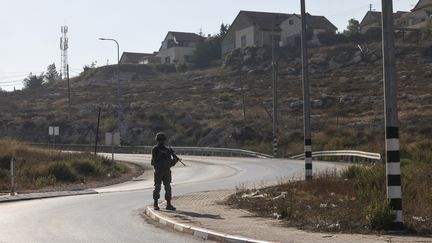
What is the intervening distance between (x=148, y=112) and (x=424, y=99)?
31144 mm

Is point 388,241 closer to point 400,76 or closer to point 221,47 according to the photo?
point 400,76

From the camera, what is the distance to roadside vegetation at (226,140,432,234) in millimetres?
11086

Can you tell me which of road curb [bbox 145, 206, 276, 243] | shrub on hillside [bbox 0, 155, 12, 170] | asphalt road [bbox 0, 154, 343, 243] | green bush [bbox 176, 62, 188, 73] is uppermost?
green bush [bbox 176, 62, 188, 73]

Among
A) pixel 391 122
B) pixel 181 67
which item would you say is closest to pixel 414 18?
pixel 181 67

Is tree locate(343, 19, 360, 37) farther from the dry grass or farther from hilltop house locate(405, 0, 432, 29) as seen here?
the dry grass

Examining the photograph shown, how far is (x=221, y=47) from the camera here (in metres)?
124

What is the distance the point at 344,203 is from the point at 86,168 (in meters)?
22.3

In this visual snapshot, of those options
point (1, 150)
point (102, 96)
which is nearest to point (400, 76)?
point (102, 96)

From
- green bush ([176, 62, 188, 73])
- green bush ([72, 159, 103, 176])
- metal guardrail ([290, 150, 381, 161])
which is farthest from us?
green bush ([176, 62, 188, 73])

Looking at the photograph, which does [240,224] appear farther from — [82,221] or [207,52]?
[207,52]

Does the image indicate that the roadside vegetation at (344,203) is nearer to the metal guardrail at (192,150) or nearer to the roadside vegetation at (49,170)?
the roadside vegetation at (49,170)

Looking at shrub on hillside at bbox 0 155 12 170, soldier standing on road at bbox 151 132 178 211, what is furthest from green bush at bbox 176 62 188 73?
soldier standing on road at bbox 151 132 178 211

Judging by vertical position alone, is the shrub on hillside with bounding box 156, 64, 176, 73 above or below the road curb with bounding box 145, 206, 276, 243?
above

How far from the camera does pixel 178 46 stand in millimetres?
130875
